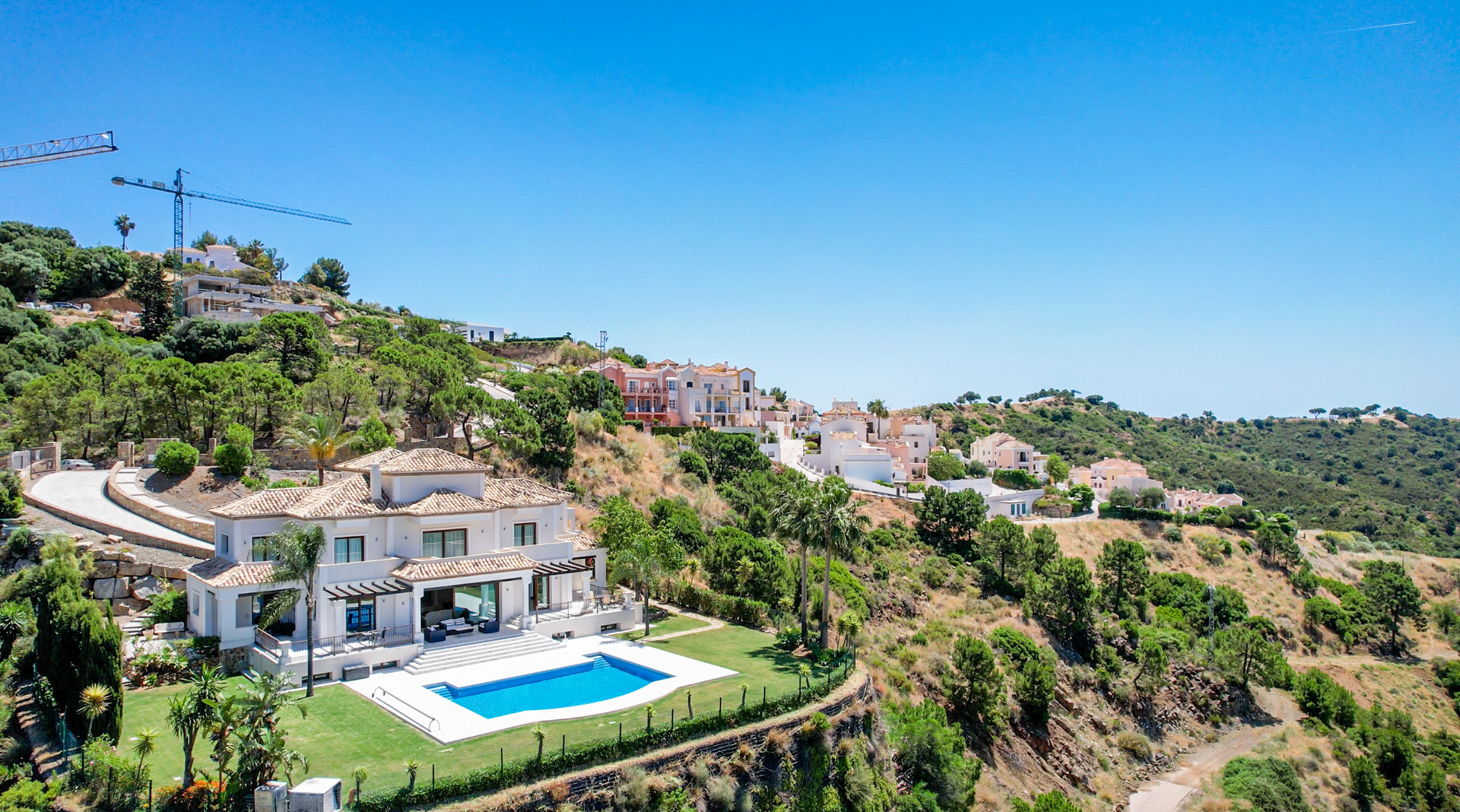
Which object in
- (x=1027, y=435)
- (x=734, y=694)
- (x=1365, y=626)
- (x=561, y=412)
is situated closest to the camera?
(x=734, y=694)

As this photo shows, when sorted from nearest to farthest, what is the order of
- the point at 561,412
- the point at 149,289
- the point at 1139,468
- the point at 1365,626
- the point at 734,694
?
the point at 734,694, the point at 561,412, the point at 1365,626, the point at 149,289, the point at 1139,468

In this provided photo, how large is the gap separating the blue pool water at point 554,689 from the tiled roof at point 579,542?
7.57 m

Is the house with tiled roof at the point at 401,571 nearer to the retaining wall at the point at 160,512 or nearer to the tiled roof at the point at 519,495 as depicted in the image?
the tiled roof at the point at 519,495

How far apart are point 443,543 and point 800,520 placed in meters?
14.1

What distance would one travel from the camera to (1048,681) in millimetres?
39438

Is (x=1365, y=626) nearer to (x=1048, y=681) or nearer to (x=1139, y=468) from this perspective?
(x=1139, y=468)

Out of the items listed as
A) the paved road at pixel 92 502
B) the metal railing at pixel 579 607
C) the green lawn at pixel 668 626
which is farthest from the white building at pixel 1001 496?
the paved road at pixel 92 502

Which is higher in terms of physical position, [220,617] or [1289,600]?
[220,617]

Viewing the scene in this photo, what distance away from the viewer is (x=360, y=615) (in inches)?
1090

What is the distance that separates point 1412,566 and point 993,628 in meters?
57.4

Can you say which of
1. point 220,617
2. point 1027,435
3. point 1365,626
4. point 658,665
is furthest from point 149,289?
point 1027,435

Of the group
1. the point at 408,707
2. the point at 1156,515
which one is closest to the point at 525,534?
the point at 408,707

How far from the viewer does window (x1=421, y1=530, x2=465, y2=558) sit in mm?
29609

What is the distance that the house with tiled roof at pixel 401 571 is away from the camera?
25766 millimetres
